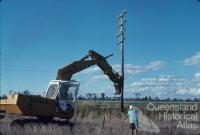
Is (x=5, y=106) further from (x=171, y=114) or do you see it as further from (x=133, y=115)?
(x=171, y=114)

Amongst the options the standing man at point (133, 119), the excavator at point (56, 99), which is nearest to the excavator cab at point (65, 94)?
the excavator at point (56, 99)

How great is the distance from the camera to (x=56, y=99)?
947 inches

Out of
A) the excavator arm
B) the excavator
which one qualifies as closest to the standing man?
the excavator

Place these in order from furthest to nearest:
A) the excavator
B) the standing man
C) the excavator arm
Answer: the excavator arm
the excavator
the standing man

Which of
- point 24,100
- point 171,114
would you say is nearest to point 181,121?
point 171,114

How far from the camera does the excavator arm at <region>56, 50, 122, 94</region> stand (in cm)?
2580

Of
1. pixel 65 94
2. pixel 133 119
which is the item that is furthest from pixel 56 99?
pixel 133 119

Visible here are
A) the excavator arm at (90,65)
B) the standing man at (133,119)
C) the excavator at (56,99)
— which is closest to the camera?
the standing man at (133,119)

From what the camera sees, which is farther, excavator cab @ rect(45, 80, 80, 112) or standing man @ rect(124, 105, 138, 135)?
excavator cab @ rect(45, 80, 80, 112)

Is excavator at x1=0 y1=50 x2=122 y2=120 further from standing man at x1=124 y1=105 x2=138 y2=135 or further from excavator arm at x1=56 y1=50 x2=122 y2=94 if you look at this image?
standing man at x1=124 y1=105 x2=138 y2=135

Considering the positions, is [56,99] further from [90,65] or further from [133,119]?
[133,119]

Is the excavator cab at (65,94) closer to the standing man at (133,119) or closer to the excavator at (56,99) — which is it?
the excavator at (56,99)

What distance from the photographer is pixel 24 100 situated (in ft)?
74.6

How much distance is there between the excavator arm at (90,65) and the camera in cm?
2580
